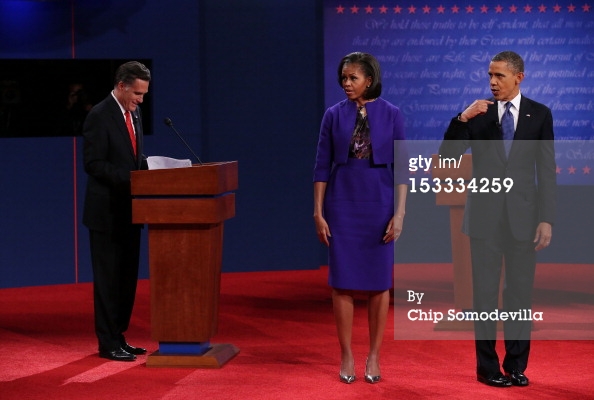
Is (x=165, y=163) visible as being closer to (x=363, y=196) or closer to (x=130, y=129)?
(x=130, y=129)

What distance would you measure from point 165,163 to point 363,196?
42.1 inches

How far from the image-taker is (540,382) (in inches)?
186

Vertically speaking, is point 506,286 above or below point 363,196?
below

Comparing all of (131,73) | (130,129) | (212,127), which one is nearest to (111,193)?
(130,129)

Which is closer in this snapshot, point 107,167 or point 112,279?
point 107,167

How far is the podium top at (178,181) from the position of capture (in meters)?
4.98

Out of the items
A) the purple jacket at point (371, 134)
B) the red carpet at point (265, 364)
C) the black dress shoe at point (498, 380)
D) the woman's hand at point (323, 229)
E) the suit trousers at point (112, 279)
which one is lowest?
the red carpet at point (265, 364)

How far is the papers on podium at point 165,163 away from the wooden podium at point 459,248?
1.67 metres

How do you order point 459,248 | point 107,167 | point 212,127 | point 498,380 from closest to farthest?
point 498,380 < point 107,167 < point 459,248 < point 212,127

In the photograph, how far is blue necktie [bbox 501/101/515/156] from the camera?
4.50 meters

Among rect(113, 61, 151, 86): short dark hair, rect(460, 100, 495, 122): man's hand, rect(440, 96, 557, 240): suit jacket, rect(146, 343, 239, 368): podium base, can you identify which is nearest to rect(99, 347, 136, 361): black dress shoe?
rect(146, 343, 239, 368): podium base

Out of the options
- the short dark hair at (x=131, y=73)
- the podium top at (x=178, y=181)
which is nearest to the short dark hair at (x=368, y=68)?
the podium top at (x=178, y=181)

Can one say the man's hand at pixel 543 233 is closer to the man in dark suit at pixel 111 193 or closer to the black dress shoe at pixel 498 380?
the black dress shoe at pixel 498 380

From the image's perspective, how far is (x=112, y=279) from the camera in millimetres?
5352
